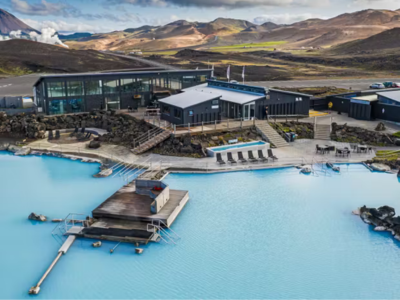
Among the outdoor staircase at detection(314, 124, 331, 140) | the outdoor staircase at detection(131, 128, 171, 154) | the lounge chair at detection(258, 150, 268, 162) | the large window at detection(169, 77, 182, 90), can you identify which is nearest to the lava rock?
the outdoor staircase at detection(131, 128, 171, 154)

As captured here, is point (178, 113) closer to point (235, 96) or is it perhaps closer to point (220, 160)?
point (235, 96)

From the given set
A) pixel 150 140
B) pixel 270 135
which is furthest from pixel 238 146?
pixel 150 140

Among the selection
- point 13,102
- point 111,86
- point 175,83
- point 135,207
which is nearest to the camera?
point 135,207

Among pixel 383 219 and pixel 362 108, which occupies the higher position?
pixel 362 108

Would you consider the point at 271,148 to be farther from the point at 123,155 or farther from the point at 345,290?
the point at 345,290

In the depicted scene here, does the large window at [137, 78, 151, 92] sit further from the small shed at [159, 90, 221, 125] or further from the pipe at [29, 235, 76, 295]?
the pipe at [29, 235, 76, 295]

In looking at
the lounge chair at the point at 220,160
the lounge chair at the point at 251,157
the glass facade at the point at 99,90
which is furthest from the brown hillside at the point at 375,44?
the lounge chair at the point at 220,160
